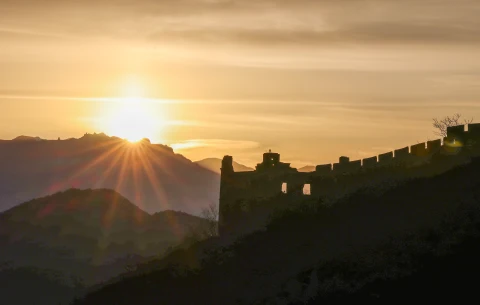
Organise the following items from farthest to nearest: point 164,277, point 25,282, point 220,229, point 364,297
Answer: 1. point 25,282
2. point 220,229
3. point 164,277
4. point 364,297

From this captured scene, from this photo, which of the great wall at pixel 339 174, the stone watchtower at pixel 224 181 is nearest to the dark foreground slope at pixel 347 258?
the great wall at pixel 339 174

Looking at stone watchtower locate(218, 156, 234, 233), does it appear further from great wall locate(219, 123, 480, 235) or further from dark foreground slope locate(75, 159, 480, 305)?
dark foreground slope locate(75, 159, 480, 305)

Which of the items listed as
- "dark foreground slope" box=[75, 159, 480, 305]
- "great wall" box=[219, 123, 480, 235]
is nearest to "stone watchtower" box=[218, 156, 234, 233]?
"great wall" box=[219, 123, 480, 235]

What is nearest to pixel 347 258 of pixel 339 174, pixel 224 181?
pixel 339 174

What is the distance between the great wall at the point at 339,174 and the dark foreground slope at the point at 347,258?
4.07 feet

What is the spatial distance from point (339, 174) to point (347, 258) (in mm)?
16277

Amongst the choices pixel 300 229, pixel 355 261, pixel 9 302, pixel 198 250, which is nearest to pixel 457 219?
pixel 355 261

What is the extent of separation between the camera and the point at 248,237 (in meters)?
69.4

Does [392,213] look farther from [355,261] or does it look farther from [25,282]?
[25,282]

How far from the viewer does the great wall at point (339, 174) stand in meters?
61.1

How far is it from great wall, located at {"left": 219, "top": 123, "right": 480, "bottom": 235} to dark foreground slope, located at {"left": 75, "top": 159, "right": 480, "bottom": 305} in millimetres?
1242

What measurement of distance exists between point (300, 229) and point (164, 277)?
10541 mm

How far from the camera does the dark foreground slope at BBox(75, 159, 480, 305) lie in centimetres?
4572

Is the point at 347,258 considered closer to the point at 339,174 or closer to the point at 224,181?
the point at 339,174
